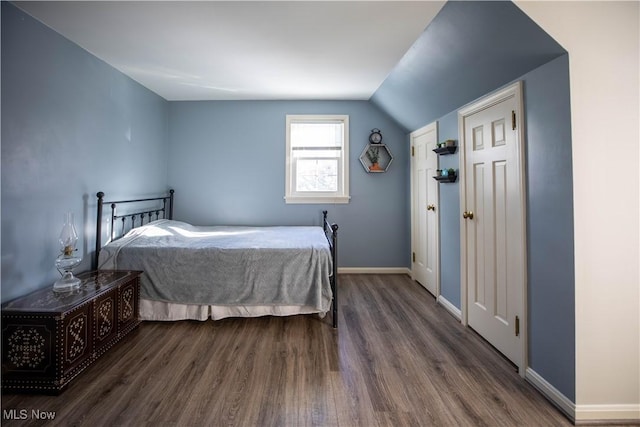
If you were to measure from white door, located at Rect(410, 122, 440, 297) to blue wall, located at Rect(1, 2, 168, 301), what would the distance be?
3314 millimetres

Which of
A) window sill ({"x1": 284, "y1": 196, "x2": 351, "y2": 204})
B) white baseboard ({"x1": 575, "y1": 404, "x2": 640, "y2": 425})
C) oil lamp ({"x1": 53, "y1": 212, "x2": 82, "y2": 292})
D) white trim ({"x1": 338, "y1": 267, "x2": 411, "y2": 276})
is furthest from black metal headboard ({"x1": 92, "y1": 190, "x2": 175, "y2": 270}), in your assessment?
white baseboard ({"x1": 575, "y1": 404, "x2": 640, "y2": 425})

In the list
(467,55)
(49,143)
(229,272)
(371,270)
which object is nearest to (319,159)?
(371,270)

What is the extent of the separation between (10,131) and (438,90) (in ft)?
10.7

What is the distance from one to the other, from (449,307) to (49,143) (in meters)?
3.64

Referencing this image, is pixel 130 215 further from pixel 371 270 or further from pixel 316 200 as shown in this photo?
pixel 371 270

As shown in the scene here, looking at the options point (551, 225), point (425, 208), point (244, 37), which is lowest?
point (551, 225)

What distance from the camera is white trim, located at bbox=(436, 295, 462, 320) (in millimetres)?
2750

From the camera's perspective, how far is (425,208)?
141 inches

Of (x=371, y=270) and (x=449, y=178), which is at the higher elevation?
(x=449, y=178)

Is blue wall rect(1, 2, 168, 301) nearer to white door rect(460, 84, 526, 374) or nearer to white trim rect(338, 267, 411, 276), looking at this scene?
white trim rect(338, 267, 411, 276)

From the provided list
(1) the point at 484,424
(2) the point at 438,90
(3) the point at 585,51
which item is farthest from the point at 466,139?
(1) the point at 484,424

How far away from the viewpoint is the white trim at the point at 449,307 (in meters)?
2.75

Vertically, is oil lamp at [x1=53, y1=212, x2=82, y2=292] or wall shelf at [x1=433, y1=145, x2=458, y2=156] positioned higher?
wall shelf at [x1=433, y1=145, x2=458, y2=156]

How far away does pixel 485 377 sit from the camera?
1884mm
